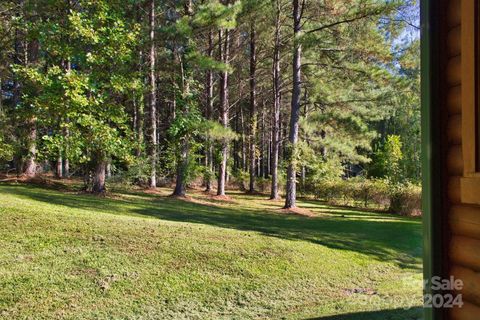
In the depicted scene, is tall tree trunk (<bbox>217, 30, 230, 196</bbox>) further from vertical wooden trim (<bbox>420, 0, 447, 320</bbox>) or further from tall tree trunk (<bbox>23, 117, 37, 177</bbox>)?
vertical wooden trim (<bbox>420, 0, 447, 320</bbox>)

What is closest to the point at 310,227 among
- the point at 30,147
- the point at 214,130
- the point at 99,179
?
the point at 214,130

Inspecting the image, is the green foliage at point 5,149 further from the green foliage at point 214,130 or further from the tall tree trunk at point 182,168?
the green foliage at point 214,130

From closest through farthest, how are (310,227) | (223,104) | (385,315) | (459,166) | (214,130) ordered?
(459,166) < (385,315) < (310,227) < (214,130) < (223,104)

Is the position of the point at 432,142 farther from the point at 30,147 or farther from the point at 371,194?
the point at 371,194

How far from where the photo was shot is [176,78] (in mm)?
14852

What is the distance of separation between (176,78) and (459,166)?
1359 cm

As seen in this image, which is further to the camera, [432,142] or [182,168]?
[182,168]

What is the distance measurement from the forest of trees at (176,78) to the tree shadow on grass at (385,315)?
22.0 feet

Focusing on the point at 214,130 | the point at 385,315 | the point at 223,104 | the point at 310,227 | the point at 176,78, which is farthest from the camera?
the point at 223,104

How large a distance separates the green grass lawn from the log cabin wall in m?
2.64

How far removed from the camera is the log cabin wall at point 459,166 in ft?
6.36

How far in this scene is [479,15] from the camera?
1.91 meters

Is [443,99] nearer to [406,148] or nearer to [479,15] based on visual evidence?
[479,15]

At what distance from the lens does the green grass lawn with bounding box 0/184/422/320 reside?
4.50 m
